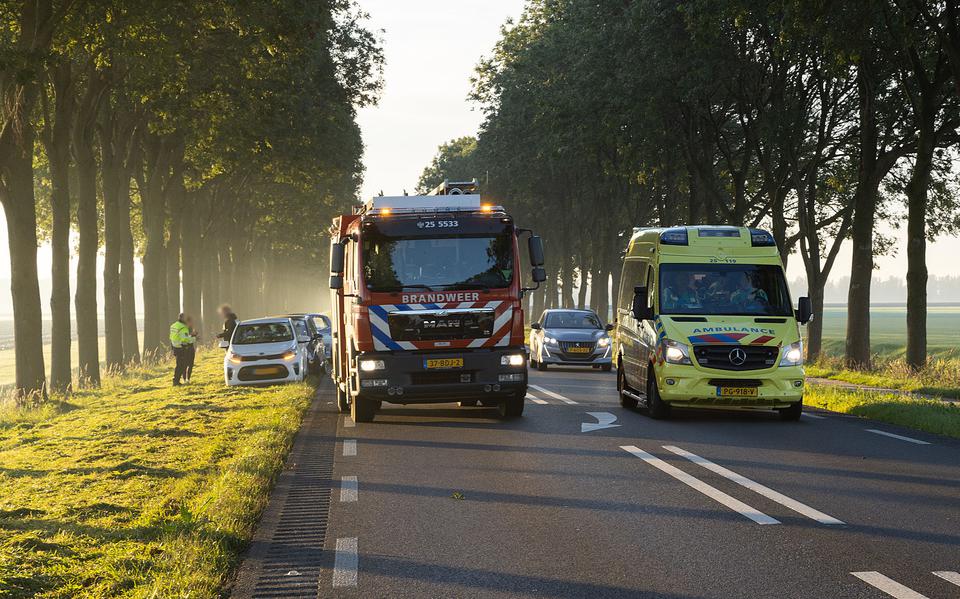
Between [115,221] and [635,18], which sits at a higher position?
[635,18]

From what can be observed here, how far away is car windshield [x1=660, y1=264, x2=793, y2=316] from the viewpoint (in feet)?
52.0

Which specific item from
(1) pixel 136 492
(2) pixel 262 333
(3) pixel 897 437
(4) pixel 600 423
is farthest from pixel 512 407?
(2) pixel 262 333

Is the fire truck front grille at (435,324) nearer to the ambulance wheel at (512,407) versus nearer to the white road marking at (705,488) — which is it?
the ambulance wheel at (512,407)

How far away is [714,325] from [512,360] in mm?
2827

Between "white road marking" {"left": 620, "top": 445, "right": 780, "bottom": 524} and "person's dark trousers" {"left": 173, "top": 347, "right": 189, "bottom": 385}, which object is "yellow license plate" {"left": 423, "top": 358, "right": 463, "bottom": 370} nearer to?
"white road marking" {"left": 620, "top": 445, "right": 780, "bottom": 524}

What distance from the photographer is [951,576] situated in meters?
6.41

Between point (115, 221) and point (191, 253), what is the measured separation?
10802 millimetres

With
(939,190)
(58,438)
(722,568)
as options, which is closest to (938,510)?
(722,568)

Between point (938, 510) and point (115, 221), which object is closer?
point (938, 510)

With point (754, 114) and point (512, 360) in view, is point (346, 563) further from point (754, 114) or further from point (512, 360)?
point (754, 114)

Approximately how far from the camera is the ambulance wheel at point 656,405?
15.7 metres

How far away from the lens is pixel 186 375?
2653 centimetres

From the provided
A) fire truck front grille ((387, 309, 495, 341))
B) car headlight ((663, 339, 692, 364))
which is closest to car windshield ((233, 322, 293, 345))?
fire truck front grille ((387, 309, 495, 341))

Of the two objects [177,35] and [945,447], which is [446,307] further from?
[177,35]
